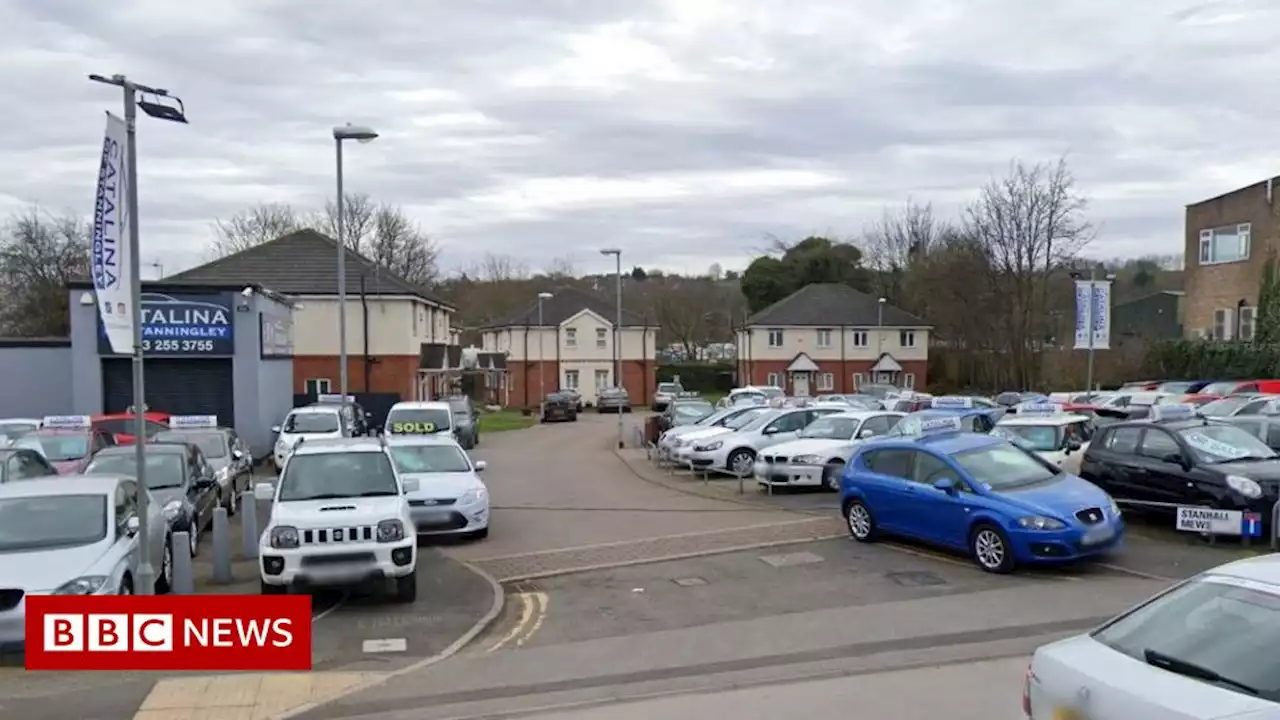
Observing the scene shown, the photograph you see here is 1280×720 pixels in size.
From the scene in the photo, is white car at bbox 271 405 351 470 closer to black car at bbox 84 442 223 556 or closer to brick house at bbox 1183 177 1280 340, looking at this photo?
black car at bbox 84 442 223 556

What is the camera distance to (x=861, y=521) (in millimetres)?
15023

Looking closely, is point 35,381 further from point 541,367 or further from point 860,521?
point 541,367

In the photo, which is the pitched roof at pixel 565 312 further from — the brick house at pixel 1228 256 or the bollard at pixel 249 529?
the bollard at pixel 249 529

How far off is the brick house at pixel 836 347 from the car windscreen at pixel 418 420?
4677 cm

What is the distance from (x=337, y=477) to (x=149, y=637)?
3.45 meters

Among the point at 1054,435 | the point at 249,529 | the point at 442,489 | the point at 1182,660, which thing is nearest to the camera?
the point at 1182,660

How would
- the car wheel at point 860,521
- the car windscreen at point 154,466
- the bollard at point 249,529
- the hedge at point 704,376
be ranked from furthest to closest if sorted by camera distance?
1. the hedge at point 704,376
2. the car windscreen at point 154,466
3. the car wheel at point 860,521
4. the bollard at point 249,529

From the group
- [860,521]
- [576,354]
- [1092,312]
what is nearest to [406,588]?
[860,521]

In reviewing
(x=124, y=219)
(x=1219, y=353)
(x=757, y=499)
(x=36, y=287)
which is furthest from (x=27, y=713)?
(x=36, y=287)

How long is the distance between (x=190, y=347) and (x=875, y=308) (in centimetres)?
5311

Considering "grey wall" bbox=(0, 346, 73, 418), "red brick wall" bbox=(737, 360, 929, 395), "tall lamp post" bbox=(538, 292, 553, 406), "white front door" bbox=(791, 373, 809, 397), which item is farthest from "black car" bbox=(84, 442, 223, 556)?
"red brick wall" bbox=(737, 360, 929, 395)

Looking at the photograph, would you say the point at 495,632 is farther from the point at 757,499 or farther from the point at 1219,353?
the point at 1219,353

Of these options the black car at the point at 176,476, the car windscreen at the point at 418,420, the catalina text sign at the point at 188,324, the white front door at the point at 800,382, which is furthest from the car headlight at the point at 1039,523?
the white front door at the point at 800,382

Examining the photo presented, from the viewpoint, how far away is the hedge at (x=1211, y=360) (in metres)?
46.8
